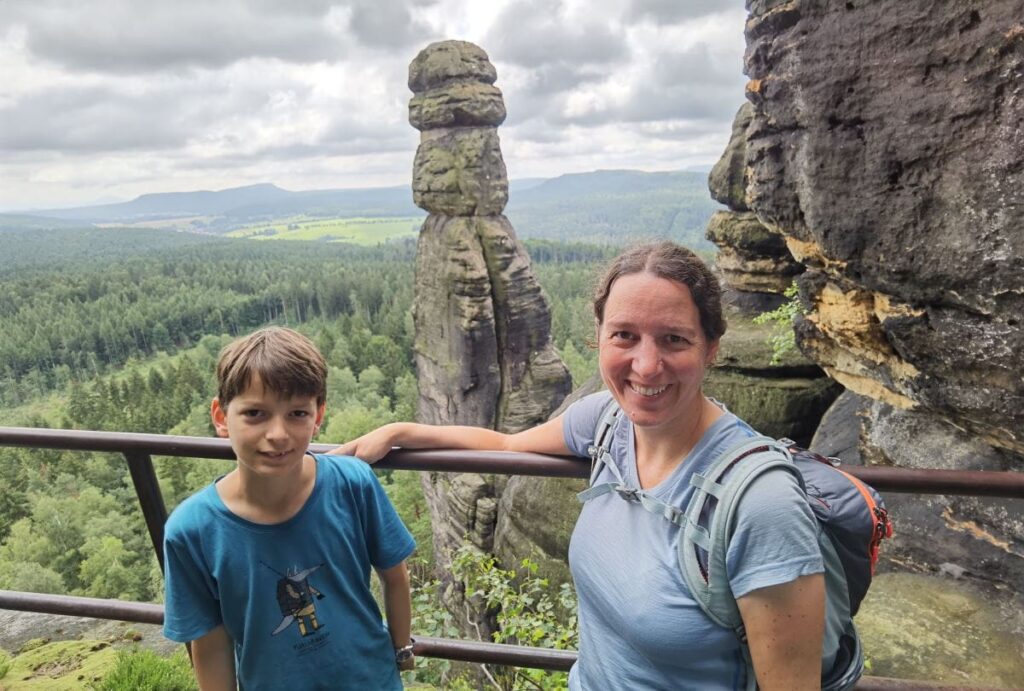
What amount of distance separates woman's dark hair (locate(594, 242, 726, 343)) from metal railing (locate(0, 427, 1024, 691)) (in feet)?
1.85

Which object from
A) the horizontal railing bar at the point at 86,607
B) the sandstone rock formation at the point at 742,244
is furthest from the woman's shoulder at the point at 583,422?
the sandstone rock formation at the point at 742,244

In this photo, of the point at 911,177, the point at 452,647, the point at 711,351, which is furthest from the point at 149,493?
the point at 911,177

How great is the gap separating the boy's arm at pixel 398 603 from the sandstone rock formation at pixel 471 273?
15.8m

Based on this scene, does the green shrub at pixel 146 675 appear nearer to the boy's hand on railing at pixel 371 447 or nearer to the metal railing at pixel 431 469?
the metal railing at pixel 431 469

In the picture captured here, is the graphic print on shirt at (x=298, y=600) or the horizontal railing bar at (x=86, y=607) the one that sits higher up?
the graphic print on shirt at (x=298, y=600)

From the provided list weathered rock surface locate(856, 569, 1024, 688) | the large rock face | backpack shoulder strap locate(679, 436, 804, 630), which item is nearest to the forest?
backpack shoulder strap locate(679, 436, 804, 630)

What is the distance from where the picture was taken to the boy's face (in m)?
1.82

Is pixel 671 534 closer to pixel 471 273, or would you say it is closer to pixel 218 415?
pixel 218 415

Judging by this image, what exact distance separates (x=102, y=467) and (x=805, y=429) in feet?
128

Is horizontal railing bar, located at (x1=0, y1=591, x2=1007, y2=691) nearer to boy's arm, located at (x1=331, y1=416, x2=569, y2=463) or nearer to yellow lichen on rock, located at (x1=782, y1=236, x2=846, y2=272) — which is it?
boy's arm, located at (x1=331, y1=416, x2=569, y2=463)

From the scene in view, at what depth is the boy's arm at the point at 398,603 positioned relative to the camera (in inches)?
83.7

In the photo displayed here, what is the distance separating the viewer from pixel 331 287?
270 feet

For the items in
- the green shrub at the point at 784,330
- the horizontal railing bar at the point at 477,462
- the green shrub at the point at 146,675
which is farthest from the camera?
the green shrub at the point at 784,330

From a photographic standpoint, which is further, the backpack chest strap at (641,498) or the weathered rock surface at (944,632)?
the weathered rock surface at (944,632)
